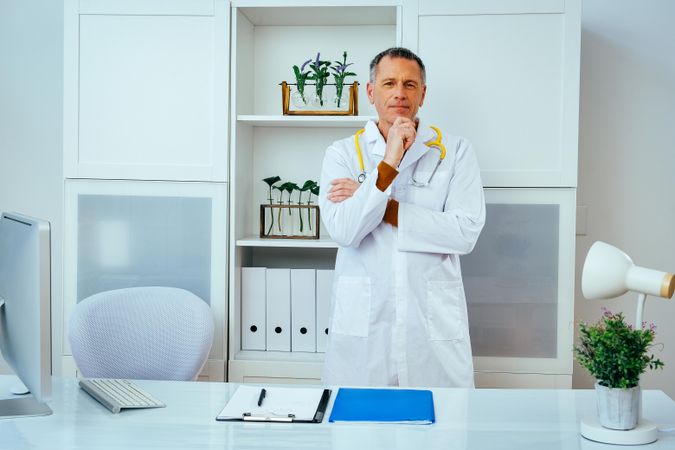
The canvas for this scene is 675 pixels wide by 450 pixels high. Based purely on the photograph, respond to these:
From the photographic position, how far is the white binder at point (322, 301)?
126 inches

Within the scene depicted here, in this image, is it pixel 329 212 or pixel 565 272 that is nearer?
pixel 329 212

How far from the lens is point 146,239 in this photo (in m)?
3.16

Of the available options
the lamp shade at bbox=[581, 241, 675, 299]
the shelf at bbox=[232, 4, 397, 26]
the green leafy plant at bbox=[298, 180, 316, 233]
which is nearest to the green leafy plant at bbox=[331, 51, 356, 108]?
the shelf at bbox=[232, 4, 397, 26]

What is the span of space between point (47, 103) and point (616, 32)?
2539mm

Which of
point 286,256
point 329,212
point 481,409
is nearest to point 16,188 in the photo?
point 286,256

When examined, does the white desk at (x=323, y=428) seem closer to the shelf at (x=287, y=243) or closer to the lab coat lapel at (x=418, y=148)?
the lab coat lapel at (x=418, y=148)

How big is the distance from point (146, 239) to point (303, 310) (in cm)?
69

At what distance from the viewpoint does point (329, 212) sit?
8.35ft

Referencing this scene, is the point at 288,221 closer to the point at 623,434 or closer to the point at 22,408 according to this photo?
the point at 22,408

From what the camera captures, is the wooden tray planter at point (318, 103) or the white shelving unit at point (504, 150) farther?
the wooden tray planter at point (318, 103)

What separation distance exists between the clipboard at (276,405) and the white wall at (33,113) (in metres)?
1.93

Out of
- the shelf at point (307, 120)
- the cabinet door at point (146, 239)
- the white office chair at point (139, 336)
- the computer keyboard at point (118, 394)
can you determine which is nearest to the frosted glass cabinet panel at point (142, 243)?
the cabinet door at point (146, 239)

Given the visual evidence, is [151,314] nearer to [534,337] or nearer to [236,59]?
[236,59]

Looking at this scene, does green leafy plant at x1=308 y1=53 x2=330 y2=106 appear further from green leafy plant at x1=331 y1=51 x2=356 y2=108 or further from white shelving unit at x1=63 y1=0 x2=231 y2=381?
white shelving unit at x1=63 y1=0 x2=231 y2=381
